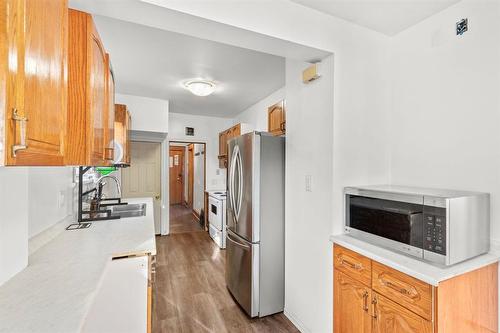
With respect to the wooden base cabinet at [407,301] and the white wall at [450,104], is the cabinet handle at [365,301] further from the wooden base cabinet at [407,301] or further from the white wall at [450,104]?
the white wall at [450,104]

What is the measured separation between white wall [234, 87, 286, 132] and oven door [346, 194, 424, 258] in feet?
7.60

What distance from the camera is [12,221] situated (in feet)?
3.74

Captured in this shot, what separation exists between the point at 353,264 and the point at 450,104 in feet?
4.21

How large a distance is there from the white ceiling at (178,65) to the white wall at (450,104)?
1.30 m

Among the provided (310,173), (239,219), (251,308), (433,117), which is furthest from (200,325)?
(433,117)

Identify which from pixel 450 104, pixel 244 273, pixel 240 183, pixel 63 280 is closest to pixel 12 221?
pixel 63 280

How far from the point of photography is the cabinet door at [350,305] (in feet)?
4.84

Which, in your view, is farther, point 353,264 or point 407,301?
point 353,264

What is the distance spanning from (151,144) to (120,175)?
818mm

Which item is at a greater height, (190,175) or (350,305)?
(190,175)

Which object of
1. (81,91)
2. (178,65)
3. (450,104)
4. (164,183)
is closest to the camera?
(81,91)

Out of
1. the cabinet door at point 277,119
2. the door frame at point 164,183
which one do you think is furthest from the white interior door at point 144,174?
the cabinet door at point 277,119

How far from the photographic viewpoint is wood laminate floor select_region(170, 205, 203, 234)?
5223 millimetres

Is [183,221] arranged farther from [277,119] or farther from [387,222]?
[387,222]
